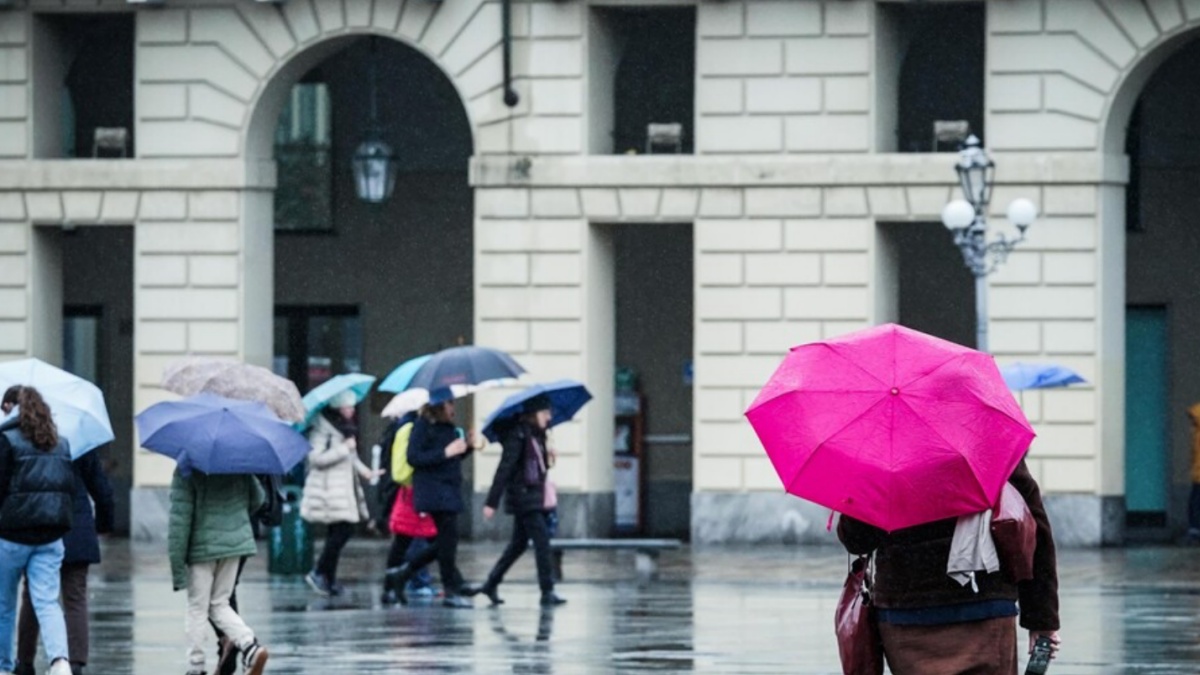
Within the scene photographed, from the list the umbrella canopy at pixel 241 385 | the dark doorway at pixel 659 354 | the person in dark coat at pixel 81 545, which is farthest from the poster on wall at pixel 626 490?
the person in dark coat at pixel 81 545

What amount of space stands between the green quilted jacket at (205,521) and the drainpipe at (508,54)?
48.9 ft

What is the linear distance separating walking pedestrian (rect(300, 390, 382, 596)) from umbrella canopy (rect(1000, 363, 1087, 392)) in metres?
6.77

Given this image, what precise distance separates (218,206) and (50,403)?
51.7 ft

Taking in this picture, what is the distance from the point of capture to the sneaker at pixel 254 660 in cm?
1460

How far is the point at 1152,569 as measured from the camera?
25.9m

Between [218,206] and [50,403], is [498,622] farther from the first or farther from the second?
[218,206]

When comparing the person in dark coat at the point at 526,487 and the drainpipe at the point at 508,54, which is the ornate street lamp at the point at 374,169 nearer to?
the drainpipe at the point at 508,54

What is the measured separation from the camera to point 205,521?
15055 millimetres

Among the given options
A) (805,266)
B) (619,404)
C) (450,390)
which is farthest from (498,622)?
(619,404)

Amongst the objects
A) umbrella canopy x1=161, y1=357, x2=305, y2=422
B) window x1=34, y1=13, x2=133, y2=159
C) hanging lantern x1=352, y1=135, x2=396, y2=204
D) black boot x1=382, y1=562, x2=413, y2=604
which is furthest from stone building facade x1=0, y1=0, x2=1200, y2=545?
umbrella canopy x1=161, y1=357, x2=305, y2=422

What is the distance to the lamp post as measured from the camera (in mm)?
26453

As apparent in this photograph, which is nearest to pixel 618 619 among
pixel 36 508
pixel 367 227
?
pixel 36 508

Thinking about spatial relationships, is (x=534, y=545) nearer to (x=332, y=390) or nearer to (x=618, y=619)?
(x=618, y=619)

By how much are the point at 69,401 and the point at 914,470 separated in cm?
753
